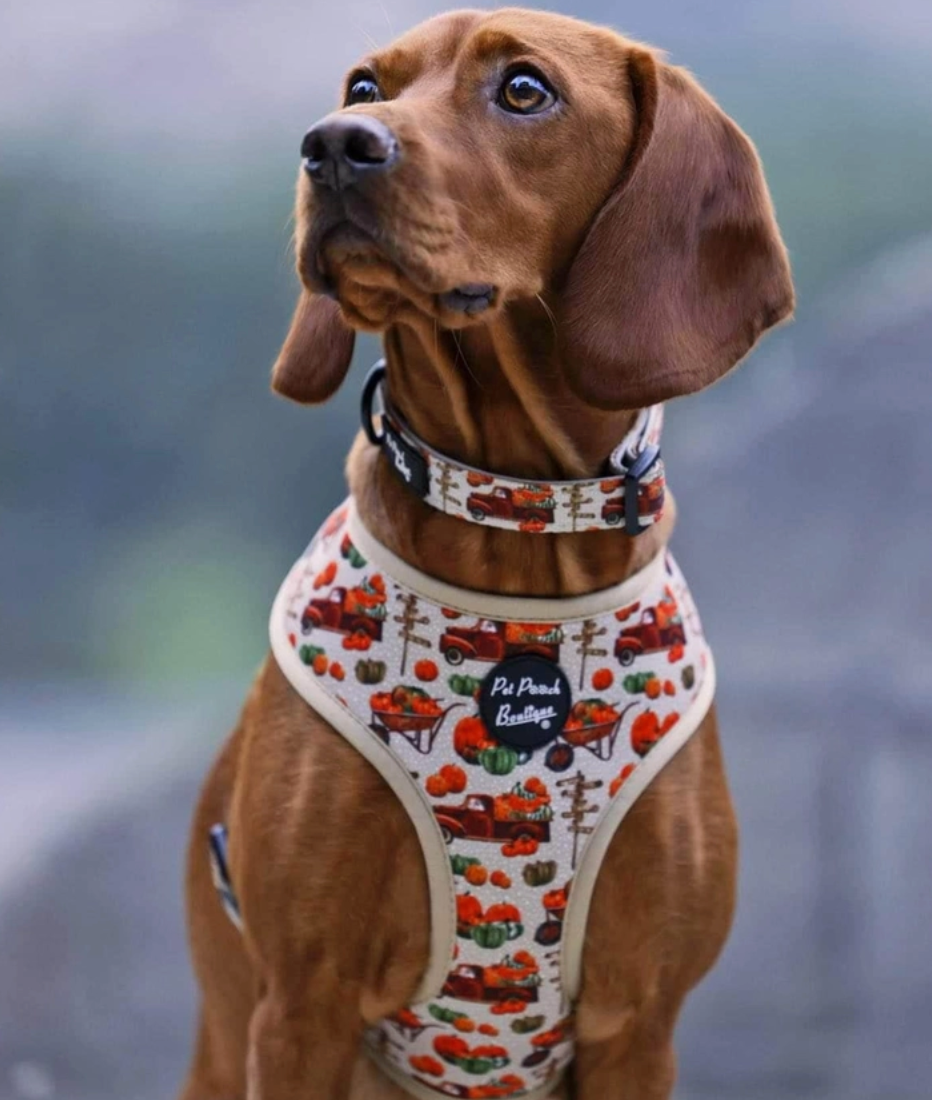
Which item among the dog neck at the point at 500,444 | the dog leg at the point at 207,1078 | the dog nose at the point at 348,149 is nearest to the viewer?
the dog nose at the point at 348,149

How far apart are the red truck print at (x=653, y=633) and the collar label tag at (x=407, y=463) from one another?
27 cm

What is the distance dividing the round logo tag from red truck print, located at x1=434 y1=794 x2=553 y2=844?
0.07m

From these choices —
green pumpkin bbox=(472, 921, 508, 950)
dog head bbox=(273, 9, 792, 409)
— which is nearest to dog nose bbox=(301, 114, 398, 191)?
dog head bbox=(273, 9, 792, 409)

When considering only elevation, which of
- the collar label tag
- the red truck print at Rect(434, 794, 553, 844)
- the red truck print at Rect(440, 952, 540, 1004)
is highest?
the collar label tag

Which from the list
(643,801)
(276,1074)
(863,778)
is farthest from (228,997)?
(863,778)

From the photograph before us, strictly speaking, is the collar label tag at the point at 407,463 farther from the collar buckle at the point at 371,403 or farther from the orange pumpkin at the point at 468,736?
the orange pumpkin at the point at 468,736

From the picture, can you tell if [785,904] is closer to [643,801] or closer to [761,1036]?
[761,1036]

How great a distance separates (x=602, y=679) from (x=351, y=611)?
28 cm

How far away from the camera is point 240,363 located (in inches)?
132

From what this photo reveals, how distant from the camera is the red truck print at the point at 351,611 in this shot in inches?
80.0

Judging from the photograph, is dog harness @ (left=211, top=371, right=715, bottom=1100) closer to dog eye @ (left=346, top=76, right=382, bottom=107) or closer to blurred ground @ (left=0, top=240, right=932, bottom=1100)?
dog eye @ (left=346, top=76, right=382, bottom=107)

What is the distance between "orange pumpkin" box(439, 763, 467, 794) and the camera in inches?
79.0

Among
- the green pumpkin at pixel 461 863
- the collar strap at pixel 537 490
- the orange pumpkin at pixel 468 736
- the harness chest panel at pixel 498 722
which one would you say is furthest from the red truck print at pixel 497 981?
the collar strap at pixel 537 490

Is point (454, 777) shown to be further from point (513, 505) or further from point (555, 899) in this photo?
point (513, 505)
